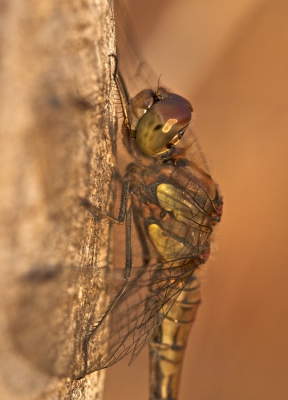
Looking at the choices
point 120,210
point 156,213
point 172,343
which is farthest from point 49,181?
point 172,343

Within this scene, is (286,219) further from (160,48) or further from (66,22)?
(66,22)

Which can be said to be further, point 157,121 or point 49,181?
point 157,121

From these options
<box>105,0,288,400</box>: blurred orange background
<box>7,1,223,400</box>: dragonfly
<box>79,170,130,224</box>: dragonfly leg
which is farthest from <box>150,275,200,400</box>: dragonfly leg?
<box>105,0,288,400</box>: blurred orange background

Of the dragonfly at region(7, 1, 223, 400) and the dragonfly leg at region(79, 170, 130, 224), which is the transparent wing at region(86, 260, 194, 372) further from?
the dragonfly leg at region(79, 170, 130, 224)

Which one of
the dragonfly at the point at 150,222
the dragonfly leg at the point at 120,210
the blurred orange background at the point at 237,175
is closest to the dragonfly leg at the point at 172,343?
the dragonfly at the point at 150,222

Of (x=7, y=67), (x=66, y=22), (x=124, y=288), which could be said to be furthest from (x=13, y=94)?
(x=124, y=288)

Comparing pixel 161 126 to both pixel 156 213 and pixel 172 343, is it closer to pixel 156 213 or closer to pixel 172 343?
pixel 156 213
